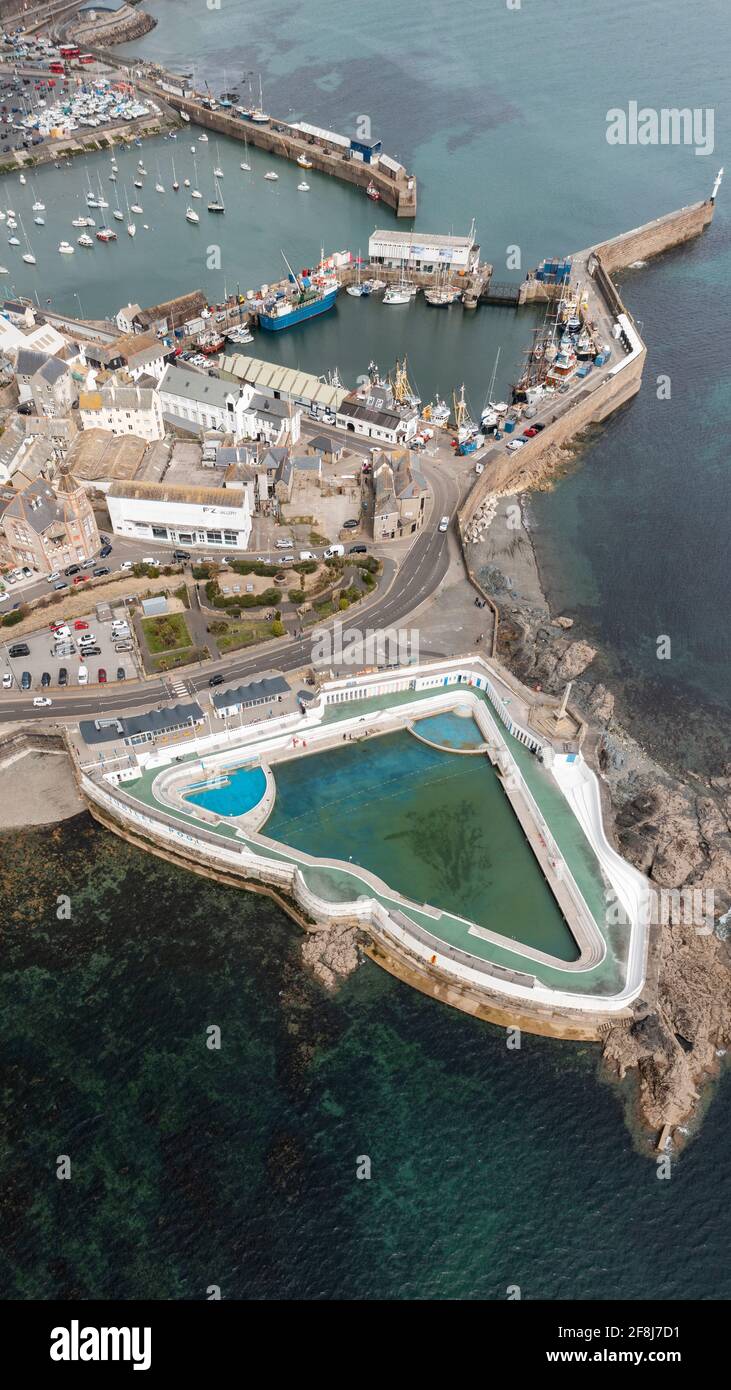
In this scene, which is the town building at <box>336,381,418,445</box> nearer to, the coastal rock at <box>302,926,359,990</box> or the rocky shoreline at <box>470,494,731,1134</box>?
the rocky shoreline at <box>470,494,731,1134</box>

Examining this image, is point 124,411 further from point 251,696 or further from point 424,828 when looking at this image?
point 424,828

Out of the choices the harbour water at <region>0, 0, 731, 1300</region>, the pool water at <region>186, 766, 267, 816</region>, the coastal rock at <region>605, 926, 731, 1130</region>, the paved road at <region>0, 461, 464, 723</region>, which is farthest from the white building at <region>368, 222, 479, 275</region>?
the coastal rock at <region>605, 926, 731, 1130</region>

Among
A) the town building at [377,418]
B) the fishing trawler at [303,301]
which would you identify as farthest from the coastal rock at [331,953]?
the fishing trawler at [303,301]

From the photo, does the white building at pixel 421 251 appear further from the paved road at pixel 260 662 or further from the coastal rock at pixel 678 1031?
the coastal rock at pixel 678 1031

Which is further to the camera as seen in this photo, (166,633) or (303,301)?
(303,301)

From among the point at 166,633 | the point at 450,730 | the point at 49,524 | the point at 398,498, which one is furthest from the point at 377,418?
the point at 450,730

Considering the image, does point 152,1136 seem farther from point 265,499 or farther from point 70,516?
point 265,499

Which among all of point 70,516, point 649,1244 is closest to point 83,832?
point 70,516
